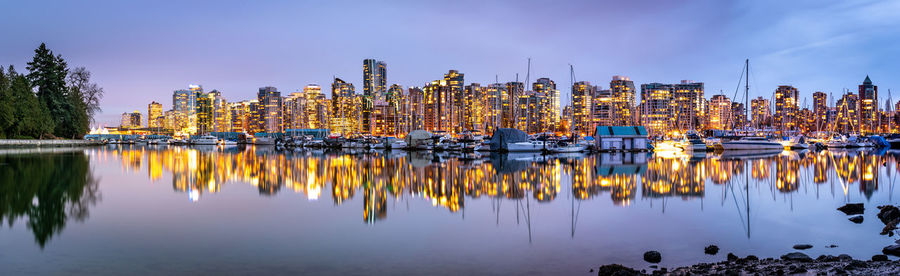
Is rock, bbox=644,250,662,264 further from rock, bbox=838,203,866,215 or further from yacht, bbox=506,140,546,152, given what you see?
yacht, bbox=506,140,546,152

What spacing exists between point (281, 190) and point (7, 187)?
13017 mm

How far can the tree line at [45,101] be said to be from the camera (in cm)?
8231

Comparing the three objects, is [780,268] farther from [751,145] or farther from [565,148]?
[751,145]

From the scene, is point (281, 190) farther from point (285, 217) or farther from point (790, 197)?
point (790, 197)

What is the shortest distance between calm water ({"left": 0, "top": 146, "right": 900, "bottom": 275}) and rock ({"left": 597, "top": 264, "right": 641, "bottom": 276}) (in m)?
0.78

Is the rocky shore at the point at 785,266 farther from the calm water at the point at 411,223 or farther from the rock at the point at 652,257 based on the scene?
the calm water at the point at 411,223

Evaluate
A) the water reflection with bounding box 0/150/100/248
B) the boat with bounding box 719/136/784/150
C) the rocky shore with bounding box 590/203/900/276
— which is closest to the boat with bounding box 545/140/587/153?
the boat with bounding box 719/136/784/150

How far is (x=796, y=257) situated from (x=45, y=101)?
106 m

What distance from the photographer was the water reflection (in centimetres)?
1881

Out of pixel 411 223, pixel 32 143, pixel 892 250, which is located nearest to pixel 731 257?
pixel 892 250

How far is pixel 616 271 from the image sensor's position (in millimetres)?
11719

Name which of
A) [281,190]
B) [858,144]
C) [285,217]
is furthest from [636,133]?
[285,217]

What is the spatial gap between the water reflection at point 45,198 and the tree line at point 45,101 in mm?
51288

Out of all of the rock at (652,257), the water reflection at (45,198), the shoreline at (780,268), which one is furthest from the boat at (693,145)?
the rock at (652,257)
